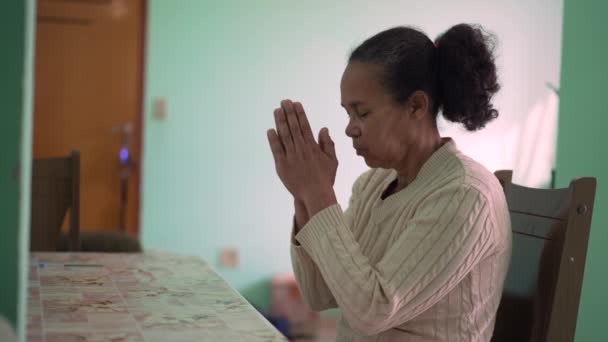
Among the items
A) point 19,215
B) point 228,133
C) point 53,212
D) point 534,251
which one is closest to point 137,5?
point 228,133

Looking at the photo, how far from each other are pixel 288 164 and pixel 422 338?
0.35m

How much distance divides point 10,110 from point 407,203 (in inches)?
30.5

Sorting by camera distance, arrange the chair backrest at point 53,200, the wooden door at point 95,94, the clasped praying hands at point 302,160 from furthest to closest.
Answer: the wooden door at point 95,94 → the chair backrest at point 53,200 → the clasped praying hands at point 302,160

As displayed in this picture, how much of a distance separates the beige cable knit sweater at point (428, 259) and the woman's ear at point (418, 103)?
0.07 metres

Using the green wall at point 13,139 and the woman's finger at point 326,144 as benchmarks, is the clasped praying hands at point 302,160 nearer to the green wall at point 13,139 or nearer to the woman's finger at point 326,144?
the woman's finger at point 326,144

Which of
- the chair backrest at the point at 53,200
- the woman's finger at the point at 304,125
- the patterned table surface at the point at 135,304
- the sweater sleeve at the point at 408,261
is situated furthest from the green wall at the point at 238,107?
the sweater sleeve at the point at 408,261

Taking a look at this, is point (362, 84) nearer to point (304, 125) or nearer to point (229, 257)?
point (304, 125)

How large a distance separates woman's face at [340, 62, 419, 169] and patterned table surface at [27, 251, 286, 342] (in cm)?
34

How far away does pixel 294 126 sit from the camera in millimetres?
1224

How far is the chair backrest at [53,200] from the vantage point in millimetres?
1990

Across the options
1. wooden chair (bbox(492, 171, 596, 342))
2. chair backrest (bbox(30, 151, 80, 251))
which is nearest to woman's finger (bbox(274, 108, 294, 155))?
wooden chair (bbox(492, 171, 596, 342))

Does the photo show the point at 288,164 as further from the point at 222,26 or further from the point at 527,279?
the point at 222,26

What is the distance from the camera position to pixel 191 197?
384cm

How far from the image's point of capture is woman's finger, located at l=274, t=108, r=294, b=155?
1.21 metres
